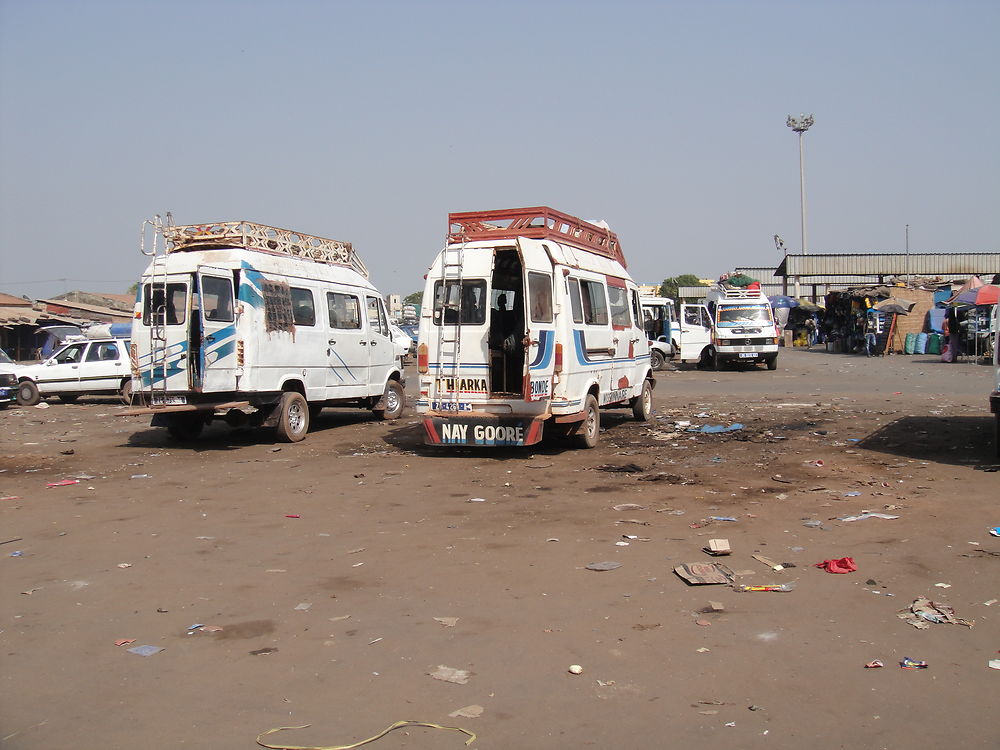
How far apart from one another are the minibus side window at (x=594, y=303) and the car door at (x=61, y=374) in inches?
532

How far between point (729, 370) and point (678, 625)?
2430cm

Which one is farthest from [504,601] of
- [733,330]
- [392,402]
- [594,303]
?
[733,330]

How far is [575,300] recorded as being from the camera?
1066 cm

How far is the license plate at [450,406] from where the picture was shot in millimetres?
10406

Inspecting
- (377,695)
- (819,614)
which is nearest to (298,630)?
(377,695)

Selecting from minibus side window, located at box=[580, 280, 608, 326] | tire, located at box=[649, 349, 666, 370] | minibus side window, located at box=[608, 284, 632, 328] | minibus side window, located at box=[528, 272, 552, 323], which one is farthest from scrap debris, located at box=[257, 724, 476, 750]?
tire, located at box=[649, 349, 666, 370]

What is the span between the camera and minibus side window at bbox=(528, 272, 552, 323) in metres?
9.89

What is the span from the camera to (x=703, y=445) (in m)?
11.2

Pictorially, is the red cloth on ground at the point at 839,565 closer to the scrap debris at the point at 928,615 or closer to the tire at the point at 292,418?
the scrap debris at the point at 928,615

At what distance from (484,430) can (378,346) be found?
16.1 ft

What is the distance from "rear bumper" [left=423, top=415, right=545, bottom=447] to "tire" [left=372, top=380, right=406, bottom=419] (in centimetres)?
448

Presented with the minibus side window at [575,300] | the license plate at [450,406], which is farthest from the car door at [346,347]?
the minibus side window at [575,300]

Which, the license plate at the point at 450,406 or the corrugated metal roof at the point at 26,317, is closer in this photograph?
the license plate at the point at 450,406

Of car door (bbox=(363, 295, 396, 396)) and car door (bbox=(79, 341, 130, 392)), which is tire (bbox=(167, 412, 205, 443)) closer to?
car door (bbox=(363, 295, 396, 396))
